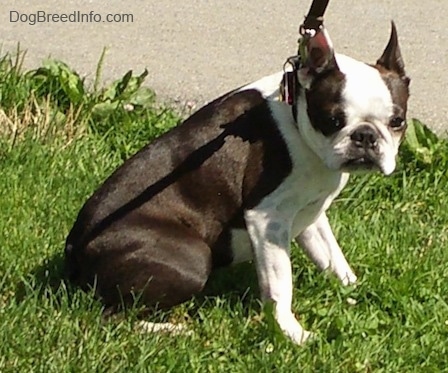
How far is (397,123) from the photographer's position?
3713mm

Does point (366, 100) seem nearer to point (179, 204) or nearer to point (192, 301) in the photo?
point (179, 204)

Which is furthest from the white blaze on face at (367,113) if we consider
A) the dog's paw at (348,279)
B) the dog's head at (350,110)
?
the dog's paw at (348,279)

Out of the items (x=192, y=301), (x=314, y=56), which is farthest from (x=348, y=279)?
(x=314, y=56)

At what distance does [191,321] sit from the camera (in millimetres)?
4023

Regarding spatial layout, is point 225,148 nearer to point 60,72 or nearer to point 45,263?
point 45,263

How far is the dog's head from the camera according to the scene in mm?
3635

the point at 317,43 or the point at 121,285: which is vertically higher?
the point at 317,43

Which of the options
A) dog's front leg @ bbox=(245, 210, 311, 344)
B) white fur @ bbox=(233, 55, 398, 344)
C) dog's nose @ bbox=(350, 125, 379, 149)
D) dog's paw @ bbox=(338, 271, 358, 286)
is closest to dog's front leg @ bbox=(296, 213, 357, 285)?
dog's paw @ bbox=(338, 271, 358, 286)

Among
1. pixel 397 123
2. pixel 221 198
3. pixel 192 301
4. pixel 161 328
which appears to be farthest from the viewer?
pixel 192 301

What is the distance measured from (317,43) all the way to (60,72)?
2.21 meters

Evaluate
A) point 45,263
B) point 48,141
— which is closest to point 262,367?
point 45,263

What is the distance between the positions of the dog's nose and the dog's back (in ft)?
1.09

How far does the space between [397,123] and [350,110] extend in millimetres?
171

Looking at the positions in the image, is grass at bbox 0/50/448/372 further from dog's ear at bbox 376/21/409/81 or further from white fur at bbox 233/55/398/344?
dog's ear at bbox 376/21/409/81
